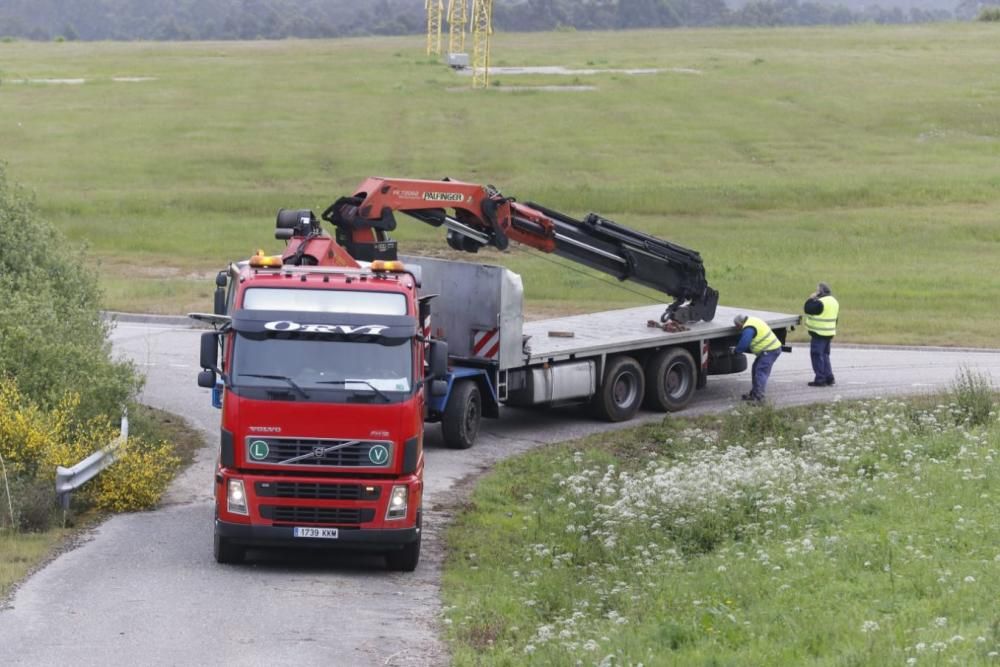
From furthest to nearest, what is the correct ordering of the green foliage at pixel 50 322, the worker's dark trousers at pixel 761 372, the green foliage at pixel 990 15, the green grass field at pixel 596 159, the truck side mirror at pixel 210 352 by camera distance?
the green foliage at pixel 990 15 → the green grass field at pixel 596 159 → the worker's dark trousers at pixel 761 372 → the green foliage at pixel 50 322 → the truck side mirror at pixel 210 352

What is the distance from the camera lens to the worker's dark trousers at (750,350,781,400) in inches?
945

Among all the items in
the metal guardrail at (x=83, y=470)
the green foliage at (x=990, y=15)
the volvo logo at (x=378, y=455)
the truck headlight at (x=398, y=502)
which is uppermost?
the green foliage at (x=990, y=15)

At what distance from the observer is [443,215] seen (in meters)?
21.3

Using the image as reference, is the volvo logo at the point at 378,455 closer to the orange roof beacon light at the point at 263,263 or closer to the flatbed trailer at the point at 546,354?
the orange roof beacon light at the point at 263,263

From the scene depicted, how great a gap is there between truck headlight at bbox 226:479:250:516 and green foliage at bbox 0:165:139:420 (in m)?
4.21

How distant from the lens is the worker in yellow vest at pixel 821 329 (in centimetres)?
2505

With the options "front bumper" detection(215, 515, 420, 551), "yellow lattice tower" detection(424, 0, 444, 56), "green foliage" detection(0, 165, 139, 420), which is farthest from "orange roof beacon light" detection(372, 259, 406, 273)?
"yellow lattice tower" detection(424, 0, 444, 56)

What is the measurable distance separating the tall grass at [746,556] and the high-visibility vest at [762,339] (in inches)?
159

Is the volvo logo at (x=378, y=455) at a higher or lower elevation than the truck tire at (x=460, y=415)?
higher

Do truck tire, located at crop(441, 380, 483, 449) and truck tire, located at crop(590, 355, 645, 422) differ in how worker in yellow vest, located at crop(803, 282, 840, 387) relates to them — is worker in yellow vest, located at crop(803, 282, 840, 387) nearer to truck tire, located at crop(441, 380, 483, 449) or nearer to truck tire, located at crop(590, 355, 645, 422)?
truck tire, located at crop(590, 355, 645, 422)

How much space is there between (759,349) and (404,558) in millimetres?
11042

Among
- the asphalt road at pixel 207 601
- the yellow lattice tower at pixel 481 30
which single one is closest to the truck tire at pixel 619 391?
the asphalt road at pixel 207 601

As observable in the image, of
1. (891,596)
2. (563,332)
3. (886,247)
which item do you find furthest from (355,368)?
(886,247)

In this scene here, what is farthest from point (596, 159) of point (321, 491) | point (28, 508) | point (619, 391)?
point (321, 491)
